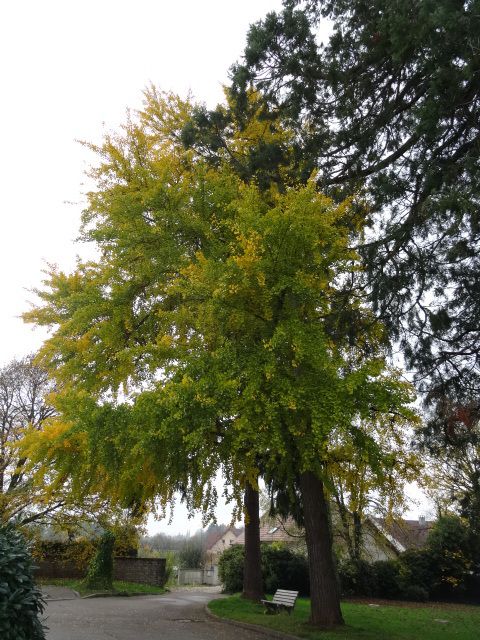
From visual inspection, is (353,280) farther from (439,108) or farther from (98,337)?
(98,337)

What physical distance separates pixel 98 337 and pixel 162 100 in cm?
676

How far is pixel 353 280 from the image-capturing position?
361 inches

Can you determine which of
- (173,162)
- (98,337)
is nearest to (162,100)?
(173,162)

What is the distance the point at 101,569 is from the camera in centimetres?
1900

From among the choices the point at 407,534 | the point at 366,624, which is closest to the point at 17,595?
the point at 366,624

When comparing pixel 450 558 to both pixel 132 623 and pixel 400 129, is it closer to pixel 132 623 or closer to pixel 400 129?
pixel 132 623

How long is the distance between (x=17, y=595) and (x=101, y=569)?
16.0 m

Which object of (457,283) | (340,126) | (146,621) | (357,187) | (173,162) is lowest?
(146,621)

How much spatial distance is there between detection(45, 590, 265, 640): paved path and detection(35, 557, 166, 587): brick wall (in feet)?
26.7

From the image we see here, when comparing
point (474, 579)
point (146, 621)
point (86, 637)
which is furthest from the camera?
point (474, 579)

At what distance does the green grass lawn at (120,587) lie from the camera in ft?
61.7

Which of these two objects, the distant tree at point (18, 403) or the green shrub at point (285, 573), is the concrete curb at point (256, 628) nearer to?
the green shrub at point (285, 573)

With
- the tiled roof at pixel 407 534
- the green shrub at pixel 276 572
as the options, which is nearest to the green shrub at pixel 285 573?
the green shrub at pixel 276 572

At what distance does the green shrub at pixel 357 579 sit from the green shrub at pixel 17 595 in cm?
1809
